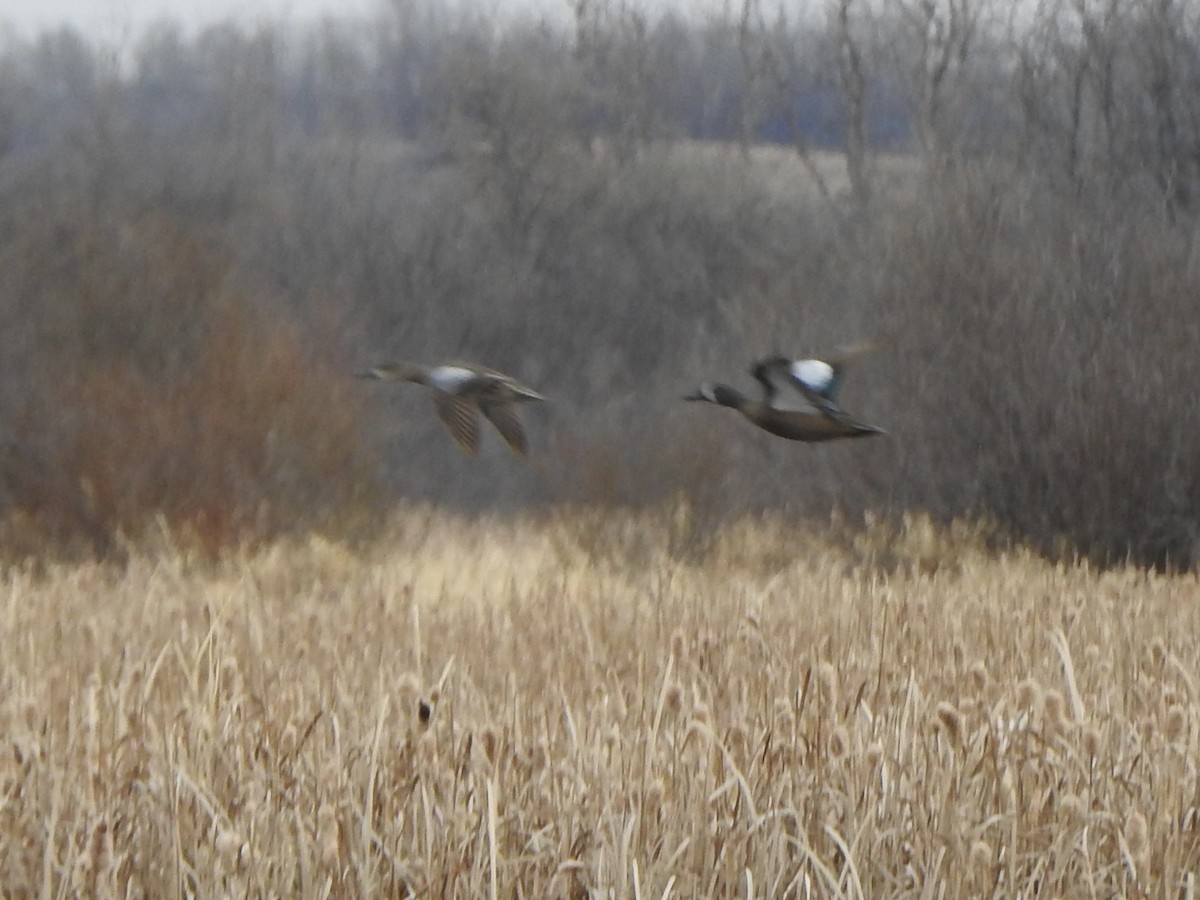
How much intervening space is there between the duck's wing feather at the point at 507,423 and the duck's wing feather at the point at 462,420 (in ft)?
0.10

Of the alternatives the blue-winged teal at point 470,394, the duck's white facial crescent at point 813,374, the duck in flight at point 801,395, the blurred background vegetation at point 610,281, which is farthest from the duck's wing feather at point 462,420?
the blurred background vegetation at point 610,281

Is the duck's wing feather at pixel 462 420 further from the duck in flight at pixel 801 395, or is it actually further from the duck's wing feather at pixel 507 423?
the duck in flight at pixel 801 395

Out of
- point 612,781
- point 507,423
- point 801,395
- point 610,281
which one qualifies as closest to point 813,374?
point 801,395

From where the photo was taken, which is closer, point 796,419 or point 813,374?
point 796,419

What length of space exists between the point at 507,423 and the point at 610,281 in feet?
90.6

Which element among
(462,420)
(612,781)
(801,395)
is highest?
(801,395)

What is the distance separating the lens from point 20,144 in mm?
33594

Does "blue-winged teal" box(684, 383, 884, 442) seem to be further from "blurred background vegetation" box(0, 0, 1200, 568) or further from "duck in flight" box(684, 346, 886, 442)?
"blurred background vegetation" box(0, 0, 1200, 568)

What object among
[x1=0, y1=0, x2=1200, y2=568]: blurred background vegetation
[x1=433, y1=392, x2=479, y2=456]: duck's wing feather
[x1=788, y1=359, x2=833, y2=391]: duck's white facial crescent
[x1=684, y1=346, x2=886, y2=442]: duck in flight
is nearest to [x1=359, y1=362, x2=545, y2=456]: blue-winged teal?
[x1=433, y1=392, x2=479, y2=456]: duck's wing feather

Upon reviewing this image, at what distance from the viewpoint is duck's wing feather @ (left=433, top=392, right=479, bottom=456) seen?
2.76 m

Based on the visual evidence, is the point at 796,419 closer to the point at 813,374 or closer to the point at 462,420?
the point at 813,374

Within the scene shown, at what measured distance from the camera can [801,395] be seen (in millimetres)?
2564

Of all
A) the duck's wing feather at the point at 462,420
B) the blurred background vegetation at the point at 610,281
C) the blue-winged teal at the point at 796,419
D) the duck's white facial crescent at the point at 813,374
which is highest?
the duck's white facial crescent at the point at 813,374

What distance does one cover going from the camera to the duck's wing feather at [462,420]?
109 inches
